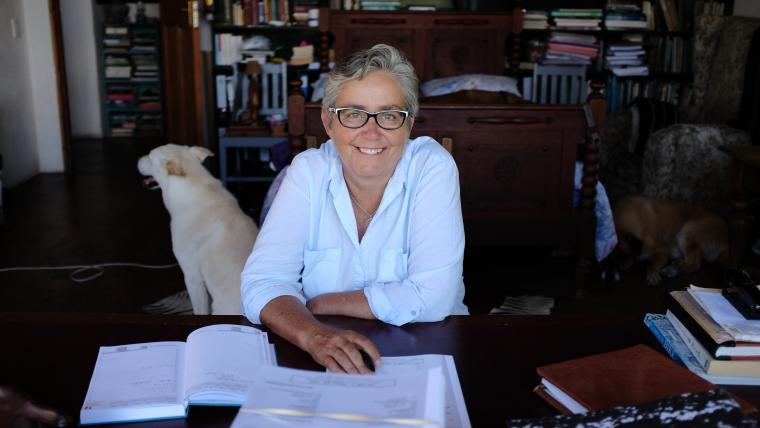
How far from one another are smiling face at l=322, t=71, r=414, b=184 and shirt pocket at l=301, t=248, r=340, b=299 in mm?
189

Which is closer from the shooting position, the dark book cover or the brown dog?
the dark book cover

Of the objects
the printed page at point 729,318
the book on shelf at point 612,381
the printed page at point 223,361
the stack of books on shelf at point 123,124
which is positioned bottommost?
the stack of books on shelf at point 123,124

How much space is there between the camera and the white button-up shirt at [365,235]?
151cm

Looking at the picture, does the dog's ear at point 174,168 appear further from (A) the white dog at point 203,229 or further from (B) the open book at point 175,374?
(B) the open book at point 175,374

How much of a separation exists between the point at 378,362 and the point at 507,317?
1.07 feet

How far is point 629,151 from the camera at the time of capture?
4480mm

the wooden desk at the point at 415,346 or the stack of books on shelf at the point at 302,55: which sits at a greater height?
the stack of books on shelf at the point at 302,55

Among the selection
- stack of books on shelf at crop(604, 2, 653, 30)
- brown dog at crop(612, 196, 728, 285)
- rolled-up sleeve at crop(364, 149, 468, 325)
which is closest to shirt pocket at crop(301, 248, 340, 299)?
rolled-up sleeve at crop(364, 149, 468, 325)

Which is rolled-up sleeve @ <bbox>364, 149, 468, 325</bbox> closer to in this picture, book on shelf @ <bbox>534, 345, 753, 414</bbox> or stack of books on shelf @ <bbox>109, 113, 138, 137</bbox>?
book on shelf @ <bbox>534, 345, 753, 414</bbox>

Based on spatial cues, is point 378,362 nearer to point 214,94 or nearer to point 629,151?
point 629,151

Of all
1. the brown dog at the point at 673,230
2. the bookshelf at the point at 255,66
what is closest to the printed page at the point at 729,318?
the brown dog at the point at 673,230

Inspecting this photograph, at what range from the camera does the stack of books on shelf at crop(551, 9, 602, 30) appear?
516 centimetres

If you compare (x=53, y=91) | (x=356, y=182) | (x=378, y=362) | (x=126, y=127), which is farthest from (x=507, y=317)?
(x=126, y=127)

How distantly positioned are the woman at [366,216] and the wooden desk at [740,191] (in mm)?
2056
